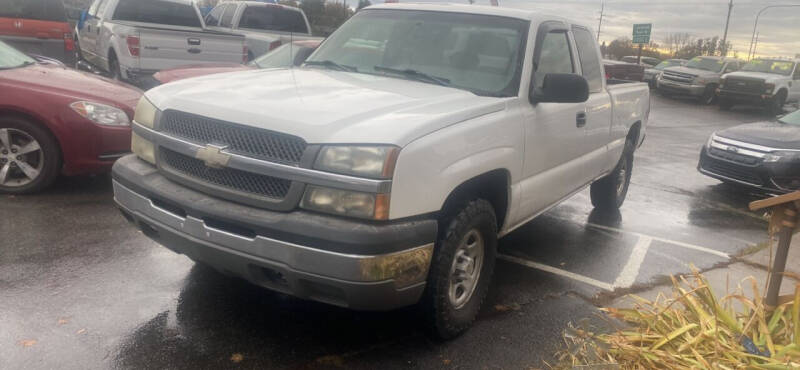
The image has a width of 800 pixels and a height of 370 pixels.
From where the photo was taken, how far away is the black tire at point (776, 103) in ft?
76.8

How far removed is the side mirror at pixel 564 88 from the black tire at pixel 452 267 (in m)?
0.89

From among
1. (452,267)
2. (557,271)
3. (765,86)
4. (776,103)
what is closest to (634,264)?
(557,271)

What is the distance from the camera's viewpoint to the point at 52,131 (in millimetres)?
5594

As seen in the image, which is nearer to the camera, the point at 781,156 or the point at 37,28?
the point at 781,156

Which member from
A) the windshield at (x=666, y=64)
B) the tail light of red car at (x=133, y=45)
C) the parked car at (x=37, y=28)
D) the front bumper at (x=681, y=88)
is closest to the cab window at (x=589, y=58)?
the tail light of red car at (x=133, y=45)

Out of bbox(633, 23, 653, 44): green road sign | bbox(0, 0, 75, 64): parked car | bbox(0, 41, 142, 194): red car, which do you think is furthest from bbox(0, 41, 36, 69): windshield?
bbox(633, 23, 653, 44): green road sign

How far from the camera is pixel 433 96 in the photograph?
3.73 m

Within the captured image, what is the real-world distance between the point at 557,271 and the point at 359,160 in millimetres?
2653

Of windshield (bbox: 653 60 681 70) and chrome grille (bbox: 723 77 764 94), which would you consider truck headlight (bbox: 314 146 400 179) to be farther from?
windshield (bbox: 653 60 681 70)

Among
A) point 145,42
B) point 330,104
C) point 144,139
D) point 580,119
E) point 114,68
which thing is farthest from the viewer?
point 114,68

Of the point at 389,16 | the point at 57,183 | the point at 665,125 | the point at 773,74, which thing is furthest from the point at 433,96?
the point at 773,74

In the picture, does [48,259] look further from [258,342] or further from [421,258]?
[421,258]

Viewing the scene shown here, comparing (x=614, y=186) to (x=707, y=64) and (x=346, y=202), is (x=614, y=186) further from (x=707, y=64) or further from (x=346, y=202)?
(x=707, y=64)

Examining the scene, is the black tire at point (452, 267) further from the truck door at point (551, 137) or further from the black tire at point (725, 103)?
the black tire at point (725, 103)
